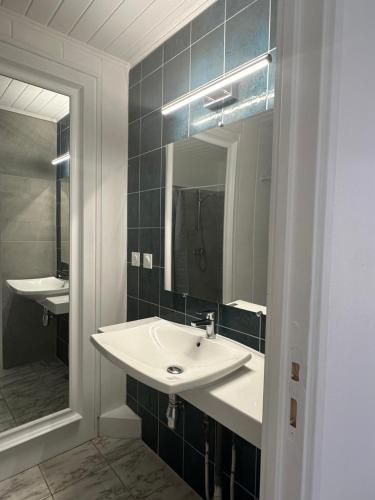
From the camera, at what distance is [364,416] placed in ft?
2.47

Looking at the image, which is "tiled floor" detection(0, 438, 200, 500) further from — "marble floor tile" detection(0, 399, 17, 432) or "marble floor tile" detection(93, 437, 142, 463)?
"marble floor tile" detection(0, 399, 17, 432)

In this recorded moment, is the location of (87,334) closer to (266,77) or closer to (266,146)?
(266,146)

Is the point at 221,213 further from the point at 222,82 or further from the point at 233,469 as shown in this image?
the point at 233,469

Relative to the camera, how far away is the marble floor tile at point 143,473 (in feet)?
5.17

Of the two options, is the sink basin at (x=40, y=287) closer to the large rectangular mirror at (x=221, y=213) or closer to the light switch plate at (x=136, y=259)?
the light switch plate at (x=136, y=259)

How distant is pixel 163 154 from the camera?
1706mm

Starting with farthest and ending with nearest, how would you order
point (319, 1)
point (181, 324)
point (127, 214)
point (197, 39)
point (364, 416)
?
point (127, 214) → point (181, 324) → point (197, 39) → point (364, 416) → point (319, 1)

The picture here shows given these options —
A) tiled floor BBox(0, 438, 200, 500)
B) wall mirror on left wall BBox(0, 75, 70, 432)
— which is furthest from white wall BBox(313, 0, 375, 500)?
wall mirror on left wall BBox(0, 75, 70, 432)

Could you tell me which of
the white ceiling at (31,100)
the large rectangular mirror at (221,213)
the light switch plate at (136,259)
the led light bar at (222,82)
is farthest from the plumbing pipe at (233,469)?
the white ceiling at (31,100)

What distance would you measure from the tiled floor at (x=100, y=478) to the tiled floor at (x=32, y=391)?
283mm

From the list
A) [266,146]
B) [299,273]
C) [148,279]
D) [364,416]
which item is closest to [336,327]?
[299,273]

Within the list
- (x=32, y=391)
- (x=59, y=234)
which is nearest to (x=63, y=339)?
(x=32, y=391)

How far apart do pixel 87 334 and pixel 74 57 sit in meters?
1.69

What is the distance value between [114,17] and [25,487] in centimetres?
252
